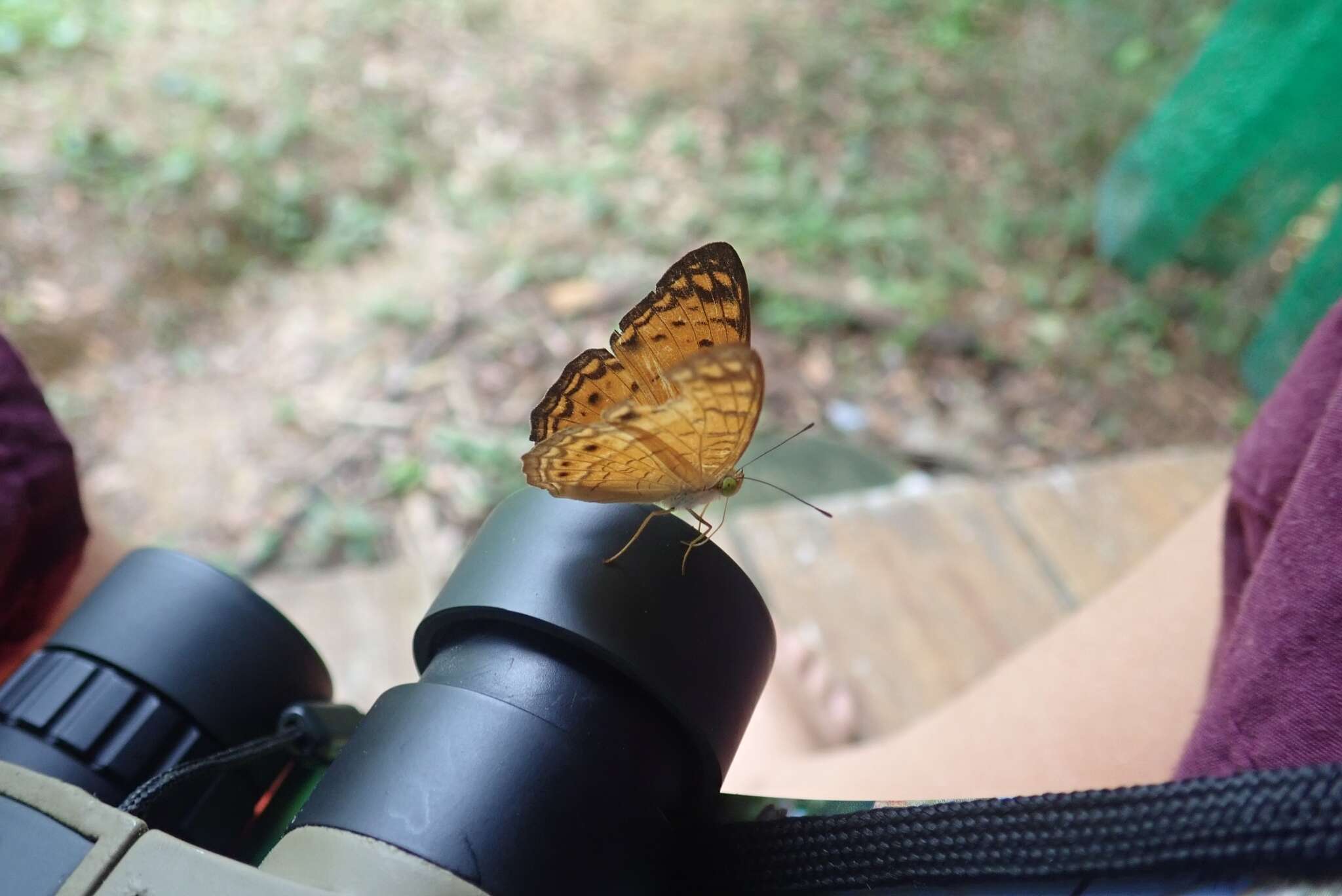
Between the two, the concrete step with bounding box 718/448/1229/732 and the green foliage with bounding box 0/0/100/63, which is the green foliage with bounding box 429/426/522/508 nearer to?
the concrete step with bounding box 718/448/1229/732

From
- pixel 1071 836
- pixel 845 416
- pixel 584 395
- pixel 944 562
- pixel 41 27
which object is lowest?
pixel 845 416

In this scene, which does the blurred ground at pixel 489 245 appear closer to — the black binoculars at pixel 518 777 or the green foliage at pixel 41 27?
the green foliage at pixel 41 27

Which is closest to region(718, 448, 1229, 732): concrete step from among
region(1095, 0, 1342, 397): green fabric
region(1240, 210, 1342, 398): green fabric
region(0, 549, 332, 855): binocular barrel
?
region(1240, 210, 1342, 398): green fabric

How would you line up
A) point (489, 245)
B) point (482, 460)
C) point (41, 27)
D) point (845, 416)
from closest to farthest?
point (482, 460) < point (845, 416) < point (489, 245) < point (41, 27)

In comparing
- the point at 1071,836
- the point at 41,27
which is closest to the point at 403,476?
the point at 1071,836

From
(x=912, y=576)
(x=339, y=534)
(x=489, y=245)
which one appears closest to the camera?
(x=912, y=576)

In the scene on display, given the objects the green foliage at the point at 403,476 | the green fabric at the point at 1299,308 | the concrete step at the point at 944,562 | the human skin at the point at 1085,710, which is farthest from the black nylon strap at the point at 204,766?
the green fabric at the point at 1299,308

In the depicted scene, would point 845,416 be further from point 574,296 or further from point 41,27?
point 41,27
